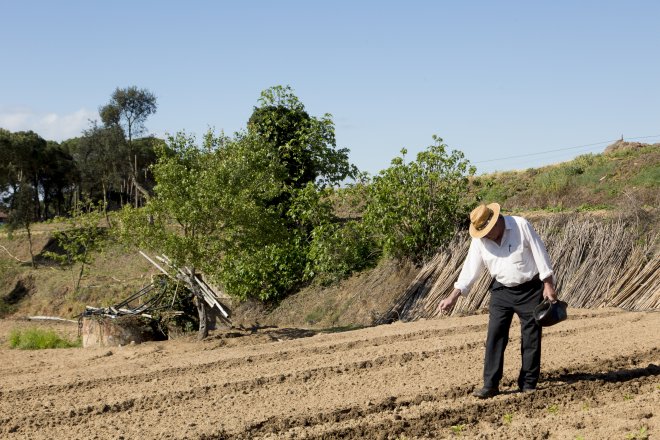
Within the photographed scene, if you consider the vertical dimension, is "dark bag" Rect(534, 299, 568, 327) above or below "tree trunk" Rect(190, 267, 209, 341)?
above

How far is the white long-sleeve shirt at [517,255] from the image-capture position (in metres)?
6.62

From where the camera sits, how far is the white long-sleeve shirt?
6617mm

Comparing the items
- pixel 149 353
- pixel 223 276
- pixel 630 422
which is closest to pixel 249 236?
pixel 223 276

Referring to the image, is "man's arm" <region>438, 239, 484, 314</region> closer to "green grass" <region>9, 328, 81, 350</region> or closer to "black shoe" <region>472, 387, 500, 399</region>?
"black shoe" <region>472, 387, 500, 399</region>

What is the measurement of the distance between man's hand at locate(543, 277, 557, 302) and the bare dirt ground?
3.04 feet

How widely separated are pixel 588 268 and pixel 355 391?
25.3 feet

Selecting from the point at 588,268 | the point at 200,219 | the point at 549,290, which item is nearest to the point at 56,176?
the point at 200,219

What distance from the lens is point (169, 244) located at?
43.2 feet

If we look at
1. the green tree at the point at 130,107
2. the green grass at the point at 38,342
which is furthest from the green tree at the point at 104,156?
the green grass at the point at 38,342

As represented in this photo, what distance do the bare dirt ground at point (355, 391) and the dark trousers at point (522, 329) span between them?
0.72 ft

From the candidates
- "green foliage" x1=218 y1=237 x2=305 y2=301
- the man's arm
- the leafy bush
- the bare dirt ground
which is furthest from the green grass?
the man's arm

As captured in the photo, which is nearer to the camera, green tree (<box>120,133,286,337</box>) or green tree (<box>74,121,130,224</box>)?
green tree (<box>120,133,286,337</box>)

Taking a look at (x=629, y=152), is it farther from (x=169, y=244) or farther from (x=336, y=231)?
(x=169, y=244)

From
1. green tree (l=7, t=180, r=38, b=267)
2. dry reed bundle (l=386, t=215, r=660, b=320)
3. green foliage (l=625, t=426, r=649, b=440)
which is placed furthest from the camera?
green tree (l=7, t=180, r=38, b=267)
